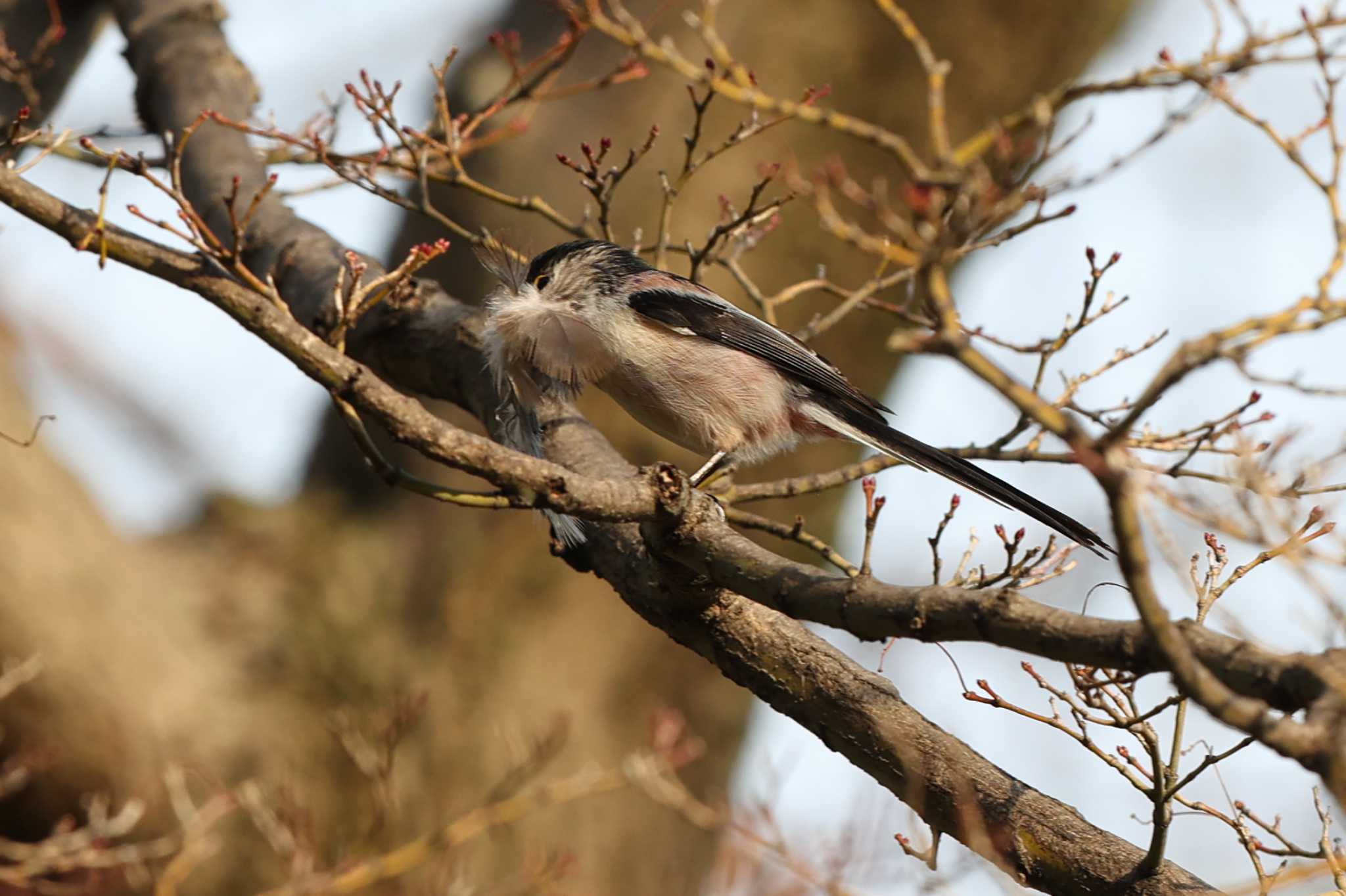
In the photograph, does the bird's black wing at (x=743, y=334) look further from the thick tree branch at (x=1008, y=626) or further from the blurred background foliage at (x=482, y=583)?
the blurred background foliage at (x=482, y=583)

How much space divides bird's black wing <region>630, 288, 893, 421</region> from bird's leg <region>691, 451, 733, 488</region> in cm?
40

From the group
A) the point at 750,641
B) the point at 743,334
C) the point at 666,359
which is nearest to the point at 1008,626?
the point at 750,641

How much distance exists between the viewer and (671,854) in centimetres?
730

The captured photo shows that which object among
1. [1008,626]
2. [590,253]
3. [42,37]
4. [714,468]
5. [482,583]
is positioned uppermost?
[42,37]

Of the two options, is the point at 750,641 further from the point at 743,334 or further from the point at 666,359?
the point at 743,334

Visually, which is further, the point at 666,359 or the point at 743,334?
the point at 743,334

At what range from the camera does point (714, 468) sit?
11.6ft

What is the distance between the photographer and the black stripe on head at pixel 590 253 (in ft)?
12.0

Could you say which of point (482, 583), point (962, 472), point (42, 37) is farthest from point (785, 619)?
point (482, 583)

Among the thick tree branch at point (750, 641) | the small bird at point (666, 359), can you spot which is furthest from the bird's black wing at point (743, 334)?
the thick tree branch at point (750, 641)

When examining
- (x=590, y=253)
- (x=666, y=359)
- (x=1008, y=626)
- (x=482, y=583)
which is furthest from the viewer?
(x=482, y=583)

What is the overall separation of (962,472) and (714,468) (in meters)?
0.80

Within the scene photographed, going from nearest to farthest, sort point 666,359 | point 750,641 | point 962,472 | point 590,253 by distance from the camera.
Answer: point 750,641 < point 962,472 < point 666,359 < point 590,253

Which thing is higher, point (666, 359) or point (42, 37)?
point (42, 37)
